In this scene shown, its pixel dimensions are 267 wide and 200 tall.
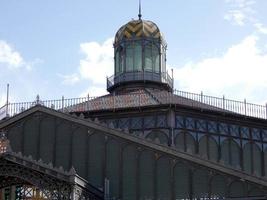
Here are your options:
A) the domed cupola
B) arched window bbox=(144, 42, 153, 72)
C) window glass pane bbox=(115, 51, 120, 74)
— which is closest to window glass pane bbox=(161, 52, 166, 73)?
the domed cupola

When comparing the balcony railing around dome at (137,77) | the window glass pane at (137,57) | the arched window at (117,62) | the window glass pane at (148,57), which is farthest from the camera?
the arched window at (117,62)

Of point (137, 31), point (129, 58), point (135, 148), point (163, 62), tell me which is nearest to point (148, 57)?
point (163, 62)

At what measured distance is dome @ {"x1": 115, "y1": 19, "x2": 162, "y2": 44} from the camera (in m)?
62.8

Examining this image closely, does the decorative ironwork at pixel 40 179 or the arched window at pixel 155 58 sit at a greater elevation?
the arched window at pixel 155 58

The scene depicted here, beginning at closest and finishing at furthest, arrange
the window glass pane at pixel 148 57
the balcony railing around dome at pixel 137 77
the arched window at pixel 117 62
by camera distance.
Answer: the balcony railing around dome at pixel 137 77 → the window glass pane at pixel 148 57 → the arched window at pixel 117 62

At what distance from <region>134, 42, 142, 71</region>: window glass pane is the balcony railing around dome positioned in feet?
2.05

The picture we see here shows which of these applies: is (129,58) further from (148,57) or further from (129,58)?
(148,57)

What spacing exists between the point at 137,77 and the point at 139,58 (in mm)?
2180

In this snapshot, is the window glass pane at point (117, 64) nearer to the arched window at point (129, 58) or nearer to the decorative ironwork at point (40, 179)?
the arched window at point (129, 58)

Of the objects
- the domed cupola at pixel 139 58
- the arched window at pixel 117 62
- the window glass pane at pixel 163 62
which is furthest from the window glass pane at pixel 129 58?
the window glass pane at pixel 163 62

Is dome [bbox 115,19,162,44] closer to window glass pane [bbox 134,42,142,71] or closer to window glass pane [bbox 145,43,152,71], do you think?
window glass pane [bbox 134,42,142,71]

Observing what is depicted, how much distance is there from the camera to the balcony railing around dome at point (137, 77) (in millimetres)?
60875

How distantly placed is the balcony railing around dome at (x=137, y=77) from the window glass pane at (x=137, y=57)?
625 mm

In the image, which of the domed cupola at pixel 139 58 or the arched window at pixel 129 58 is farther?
the arched window at pixel 129 58
